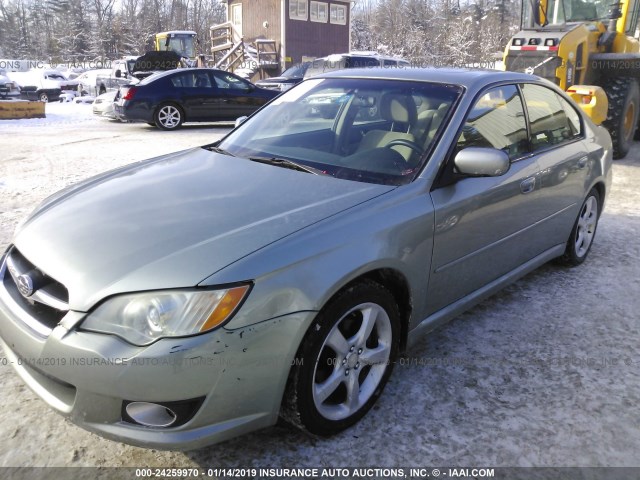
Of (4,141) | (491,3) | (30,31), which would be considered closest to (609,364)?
(4,141)

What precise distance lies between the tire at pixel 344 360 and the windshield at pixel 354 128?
671 mm

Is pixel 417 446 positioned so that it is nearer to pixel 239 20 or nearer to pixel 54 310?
pixel 54 310

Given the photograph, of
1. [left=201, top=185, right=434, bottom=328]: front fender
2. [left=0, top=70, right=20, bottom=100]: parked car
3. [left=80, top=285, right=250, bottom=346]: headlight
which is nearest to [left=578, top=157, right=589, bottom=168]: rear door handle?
[left=201, top=185, right=434, bottom=328]: front fender

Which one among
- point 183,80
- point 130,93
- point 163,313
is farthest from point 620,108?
point 130,93

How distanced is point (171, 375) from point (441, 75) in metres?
2.38

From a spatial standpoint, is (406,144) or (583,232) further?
(583,232)

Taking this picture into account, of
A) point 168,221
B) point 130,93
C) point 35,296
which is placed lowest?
point 35,296

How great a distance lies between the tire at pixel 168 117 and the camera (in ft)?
41.7

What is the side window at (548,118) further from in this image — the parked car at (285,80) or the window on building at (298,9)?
the window on building at (298,9)

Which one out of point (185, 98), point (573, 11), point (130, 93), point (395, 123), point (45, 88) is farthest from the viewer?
point (45, 88)

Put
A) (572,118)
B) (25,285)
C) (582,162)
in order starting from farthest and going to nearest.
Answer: (572,118) → (582,162) → (25,285)

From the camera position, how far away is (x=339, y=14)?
35.8 m

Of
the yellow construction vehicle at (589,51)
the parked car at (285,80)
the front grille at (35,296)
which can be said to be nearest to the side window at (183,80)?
the parked car at (285,80)

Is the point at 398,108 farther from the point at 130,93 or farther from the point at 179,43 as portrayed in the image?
the point at 179,43
